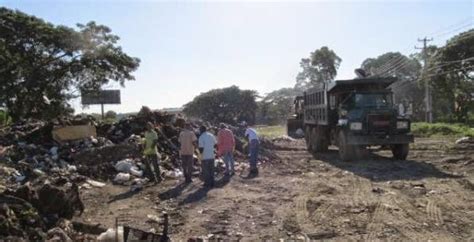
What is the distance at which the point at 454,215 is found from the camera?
927cm

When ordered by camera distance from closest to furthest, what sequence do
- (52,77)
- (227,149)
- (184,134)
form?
(184,134)
(227,149)
(52,77)

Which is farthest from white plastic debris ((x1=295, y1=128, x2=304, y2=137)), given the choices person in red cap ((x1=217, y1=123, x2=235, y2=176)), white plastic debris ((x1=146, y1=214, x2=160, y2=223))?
white plastic debris ((x1=146, y1=214, x2=160, y2=223))

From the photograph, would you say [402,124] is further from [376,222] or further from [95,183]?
[95,183]

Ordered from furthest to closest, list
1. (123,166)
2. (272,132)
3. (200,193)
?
1. (272,132)
2. (123,166)
3. (200,193)

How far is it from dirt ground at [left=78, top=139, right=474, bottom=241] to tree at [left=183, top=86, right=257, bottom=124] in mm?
52987

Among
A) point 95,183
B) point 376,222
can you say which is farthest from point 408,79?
point 376,222

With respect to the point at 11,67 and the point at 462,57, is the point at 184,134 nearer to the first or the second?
the point at 11,67

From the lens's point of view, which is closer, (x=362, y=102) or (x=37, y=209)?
(x=37, y=209)

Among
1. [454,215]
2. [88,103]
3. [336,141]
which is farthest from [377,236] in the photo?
[88,103]

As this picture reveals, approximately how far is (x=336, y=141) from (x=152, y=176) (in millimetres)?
8260

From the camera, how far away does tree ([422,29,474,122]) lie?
44000 mm

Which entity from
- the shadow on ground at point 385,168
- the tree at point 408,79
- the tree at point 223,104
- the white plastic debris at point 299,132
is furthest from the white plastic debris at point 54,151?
the tree at point 408,79

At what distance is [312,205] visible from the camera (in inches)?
411

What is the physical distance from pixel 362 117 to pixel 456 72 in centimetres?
3100
